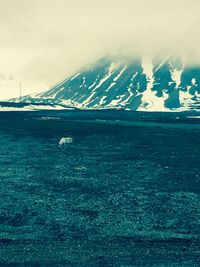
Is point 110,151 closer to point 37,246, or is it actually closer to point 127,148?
point 127,148

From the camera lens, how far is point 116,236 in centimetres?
3222

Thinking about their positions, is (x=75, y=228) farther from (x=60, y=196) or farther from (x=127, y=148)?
(x=127, y=148)

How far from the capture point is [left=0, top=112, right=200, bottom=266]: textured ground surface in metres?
28.4

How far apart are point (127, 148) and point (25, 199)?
52.7m

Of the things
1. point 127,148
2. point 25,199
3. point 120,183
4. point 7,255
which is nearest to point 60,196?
point 25,199

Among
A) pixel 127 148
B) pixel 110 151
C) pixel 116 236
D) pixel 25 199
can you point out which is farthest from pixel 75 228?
pixel 127 148

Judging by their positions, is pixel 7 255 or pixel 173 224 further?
pixel 173 224

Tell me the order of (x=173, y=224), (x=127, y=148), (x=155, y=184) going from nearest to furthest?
(x=173, y=224)
(x=155, y=184)
(x=127, y=148)

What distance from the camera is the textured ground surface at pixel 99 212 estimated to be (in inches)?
1120

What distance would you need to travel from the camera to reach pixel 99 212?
127 feet

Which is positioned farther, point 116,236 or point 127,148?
point 127,148

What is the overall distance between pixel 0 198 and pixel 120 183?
15.0 metres

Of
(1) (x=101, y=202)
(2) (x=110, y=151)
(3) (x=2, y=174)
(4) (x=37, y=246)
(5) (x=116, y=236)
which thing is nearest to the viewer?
(4) (x=37, y=246)

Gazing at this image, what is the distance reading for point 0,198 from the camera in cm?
4272
